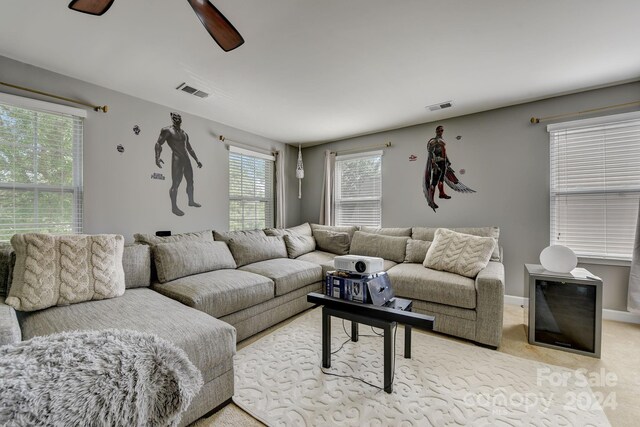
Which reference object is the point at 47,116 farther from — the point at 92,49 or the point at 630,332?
the point at 630,332

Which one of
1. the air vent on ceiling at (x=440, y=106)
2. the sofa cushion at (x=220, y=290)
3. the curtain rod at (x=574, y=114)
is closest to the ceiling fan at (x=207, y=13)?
the sofa cushion at (x=220, y=290)

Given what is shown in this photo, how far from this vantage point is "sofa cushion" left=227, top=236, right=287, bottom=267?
2926mm

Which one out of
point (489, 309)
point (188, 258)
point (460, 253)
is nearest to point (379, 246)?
point (460, 253)

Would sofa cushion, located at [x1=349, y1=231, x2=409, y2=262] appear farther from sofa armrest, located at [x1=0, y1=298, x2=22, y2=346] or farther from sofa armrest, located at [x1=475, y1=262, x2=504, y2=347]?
sofa armrest, located at [x1=0, y1=298, x2=22, y2=346]

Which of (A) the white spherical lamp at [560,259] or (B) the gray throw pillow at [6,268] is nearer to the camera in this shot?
(B) the gray throw pillow at [6,268]

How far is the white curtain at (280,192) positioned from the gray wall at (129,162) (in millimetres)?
1026

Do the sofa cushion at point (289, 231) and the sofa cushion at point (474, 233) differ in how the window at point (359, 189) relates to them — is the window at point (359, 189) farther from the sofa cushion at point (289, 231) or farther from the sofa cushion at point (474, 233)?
the sofa cushion at point (474, 233)

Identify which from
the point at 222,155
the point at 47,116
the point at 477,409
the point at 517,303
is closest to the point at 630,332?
the point at 517,303

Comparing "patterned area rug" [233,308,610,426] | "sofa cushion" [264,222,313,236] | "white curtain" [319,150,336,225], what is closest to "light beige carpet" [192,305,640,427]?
"patterned area rug" [233,308,610,426]

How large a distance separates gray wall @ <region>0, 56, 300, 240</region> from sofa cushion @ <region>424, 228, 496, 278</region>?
2762 millimetres

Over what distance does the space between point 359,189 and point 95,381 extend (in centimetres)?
383

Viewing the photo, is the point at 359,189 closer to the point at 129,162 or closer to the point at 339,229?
the point at 339,229

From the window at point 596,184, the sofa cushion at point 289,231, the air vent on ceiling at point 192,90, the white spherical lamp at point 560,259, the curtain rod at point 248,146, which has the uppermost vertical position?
the air vent on ceiling at point 192,90

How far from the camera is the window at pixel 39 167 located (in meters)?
2.14
